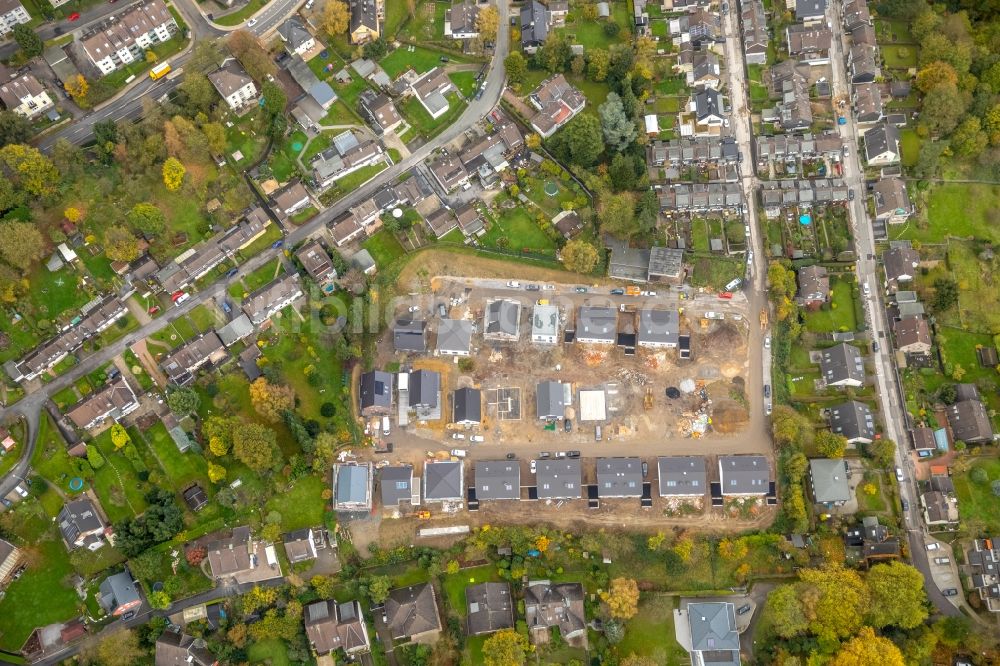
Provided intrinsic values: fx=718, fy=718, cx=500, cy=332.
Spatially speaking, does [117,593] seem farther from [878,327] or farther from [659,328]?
[878,327]

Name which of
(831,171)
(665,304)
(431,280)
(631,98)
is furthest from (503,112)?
(831,171)

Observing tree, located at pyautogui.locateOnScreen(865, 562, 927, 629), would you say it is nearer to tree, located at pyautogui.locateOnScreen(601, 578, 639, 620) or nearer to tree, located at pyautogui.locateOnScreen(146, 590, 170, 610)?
tree, located at pyautogui.locateOnScreen(601, 578, 639, 620)

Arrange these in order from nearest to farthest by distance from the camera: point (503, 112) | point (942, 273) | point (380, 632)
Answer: point (380, 632) < point (942, 273) < point (503, 112)

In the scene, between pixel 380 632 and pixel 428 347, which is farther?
pixel 428 347

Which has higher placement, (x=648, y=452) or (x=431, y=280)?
(x=431, y=280)

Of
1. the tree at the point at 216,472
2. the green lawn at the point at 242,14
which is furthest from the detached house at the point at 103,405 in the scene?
the green lawn at the point at 242,14

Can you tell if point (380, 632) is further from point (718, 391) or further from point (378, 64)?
point (378, 64)
